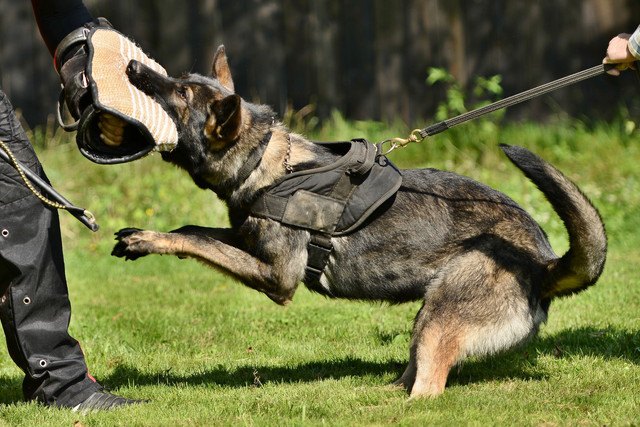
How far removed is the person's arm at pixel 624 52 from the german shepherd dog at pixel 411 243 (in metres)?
0.69

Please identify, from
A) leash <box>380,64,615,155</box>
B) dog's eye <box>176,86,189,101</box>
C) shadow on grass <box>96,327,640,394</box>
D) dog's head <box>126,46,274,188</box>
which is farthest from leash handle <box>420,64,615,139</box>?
shadow on grass <box>96,327,640,394</box>

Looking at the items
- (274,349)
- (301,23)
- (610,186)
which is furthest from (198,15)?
(274,349)

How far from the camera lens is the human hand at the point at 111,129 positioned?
472 cm

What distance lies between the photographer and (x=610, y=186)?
1015 centimetres

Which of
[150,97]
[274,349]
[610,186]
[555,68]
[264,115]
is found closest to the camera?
[150,97]

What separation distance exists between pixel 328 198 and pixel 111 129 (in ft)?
3.99

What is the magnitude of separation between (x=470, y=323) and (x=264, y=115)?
164 centimetres

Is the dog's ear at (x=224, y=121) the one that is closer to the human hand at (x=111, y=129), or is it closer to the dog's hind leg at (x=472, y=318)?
the human hand at (x=111, y=129)

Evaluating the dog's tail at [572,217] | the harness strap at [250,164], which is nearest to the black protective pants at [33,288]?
the harness strap at [250,164]

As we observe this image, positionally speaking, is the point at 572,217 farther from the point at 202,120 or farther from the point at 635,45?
the point at 202,120

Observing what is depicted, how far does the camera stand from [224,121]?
482 centimetres

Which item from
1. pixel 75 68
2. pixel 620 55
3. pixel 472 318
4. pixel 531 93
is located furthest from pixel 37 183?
pixel 620 55

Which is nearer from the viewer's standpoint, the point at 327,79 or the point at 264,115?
the point at 264,115

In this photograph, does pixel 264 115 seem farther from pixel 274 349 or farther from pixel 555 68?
pixel 555 68
